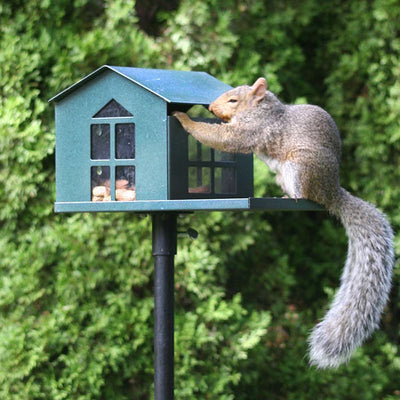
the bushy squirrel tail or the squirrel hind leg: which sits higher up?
the squirrel hind leg

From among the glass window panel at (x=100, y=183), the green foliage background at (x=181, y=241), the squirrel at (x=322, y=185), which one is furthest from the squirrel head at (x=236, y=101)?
the green foliage background at (x=181, y=241)

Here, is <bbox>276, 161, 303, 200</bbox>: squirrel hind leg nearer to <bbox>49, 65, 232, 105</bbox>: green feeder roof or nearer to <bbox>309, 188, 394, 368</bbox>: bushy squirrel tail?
<bbox>309, 188, 394, 368</bbox>: bushy squirrel tail

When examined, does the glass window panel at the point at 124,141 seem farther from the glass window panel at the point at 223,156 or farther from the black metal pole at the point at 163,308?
the glass window panel at the point at 223,156

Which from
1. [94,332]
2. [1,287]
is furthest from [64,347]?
[1,287]

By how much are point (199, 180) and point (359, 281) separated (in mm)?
598

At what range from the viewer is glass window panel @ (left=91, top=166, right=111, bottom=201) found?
2.02 metres

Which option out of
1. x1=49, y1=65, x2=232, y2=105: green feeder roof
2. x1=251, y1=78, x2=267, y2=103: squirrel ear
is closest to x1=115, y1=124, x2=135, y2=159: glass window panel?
x1=49, y1=65, x2=232, y2=105: green feeder roof

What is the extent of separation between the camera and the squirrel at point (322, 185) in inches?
82.4

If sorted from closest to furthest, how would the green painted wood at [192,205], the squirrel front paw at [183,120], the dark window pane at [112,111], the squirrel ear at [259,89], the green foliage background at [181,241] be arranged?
the green painted wood at [192,205] < the squirrel front paw at [183,120] < the dark window pane at [112,111] < the squirrel ear at [259,89] < the green foliage background at [181,241]

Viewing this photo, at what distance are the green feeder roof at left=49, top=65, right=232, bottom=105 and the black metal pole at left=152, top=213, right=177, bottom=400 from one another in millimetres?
335

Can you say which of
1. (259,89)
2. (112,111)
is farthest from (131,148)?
(259,89)

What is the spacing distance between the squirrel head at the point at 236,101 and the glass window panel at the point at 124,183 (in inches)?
11.6

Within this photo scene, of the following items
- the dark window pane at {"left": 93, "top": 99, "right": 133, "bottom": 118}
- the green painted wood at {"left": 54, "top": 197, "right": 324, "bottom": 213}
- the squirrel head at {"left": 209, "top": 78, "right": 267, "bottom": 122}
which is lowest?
the green painted wood at {"left": 54, "top": 197, "right": 324, "bottom": 213}

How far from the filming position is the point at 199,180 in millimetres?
2080
